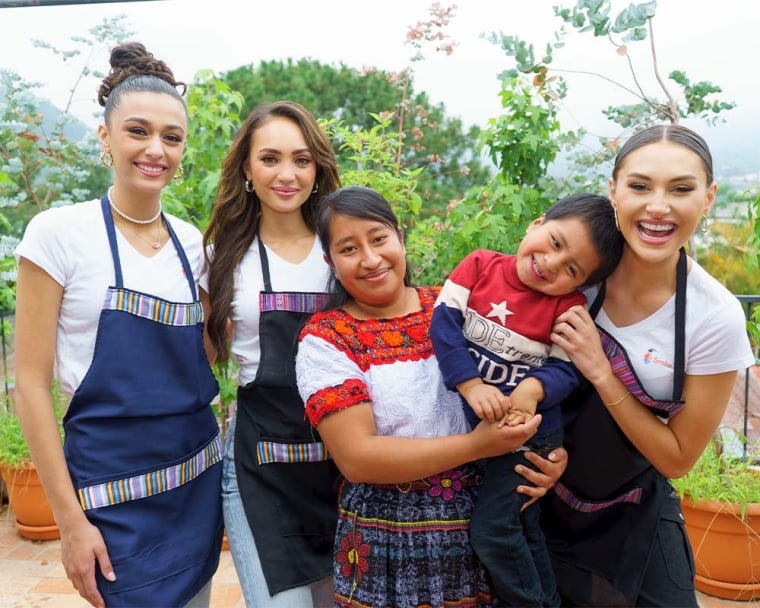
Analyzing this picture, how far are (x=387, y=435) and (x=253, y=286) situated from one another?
59cm

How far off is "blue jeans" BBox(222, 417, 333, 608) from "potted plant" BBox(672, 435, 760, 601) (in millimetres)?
1907

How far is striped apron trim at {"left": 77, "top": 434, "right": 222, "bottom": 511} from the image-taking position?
175cm

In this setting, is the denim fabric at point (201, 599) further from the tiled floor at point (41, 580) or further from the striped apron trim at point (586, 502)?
the tiled floor at point (41, 580)

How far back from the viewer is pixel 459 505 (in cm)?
172

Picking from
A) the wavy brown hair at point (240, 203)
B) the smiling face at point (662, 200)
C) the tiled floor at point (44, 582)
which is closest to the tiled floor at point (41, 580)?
the tiled floor at point (44, 582)

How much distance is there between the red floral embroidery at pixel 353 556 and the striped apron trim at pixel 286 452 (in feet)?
0.86

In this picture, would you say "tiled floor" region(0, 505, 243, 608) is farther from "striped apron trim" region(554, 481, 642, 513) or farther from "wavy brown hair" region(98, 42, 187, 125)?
"wavy brown hair" region(98, 42, 187, 125)

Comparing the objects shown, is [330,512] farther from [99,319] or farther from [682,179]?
[682,179]

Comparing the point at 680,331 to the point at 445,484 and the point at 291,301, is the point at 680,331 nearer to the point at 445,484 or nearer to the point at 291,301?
the point at 445,484

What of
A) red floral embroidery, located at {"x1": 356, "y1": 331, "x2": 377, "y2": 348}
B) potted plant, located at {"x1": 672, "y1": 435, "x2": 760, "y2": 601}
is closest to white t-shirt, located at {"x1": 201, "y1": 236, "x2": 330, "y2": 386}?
red floral embroidery, located at {"x1": 356, "y1": 331, "x2": 377, "y2": 348}

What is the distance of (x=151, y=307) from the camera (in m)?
1.81

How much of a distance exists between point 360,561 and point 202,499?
499 millimetres

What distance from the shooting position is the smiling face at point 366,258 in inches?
68.6

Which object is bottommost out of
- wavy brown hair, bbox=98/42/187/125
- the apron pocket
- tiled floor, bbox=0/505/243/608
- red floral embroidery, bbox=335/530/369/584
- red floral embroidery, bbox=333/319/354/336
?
tiled floor, bbox=0/505/243/608
